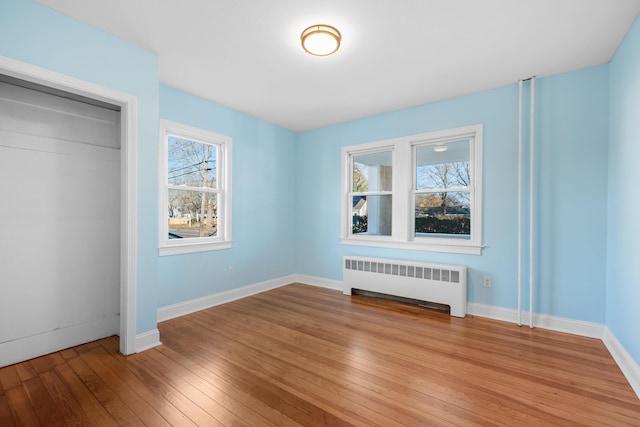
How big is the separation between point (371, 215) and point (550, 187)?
228 centimetres

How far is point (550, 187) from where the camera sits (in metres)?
3.10

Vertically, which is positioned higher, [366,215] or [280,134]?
[280,134]

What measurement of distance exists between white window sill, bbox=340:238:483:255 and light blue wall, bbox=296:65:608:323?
67 millimetres

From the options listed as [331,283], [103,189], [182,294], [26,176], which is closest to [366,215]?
[331,283]

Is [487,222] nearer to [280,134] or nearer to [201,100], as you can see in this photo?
[280,134]

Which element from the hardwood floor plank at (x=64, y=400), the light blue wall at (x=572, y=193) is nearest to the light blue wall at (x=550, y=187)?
the light blue wall at (x=572, y=193)

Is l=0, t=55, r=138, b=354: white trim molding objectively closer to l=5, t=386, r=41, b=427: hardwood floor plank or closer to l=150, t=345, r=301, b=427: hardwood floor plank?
l=150, t=345, r=301, b=427: hardwood floor plank

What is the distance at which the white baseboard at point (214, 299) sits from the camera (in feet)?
11.0

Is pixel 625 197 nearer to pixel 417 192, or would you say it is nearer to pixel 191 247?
pixel 417 192

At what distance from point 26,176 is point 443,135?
4410 millimetres

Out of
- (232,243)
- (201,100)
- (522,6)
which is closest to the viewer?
(522,6)

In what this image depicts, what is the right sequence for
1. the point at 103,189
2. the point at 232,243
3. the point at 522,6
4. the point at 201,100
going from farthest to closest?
the point at 232,243 < the point at 201,100 < the point at 103,189 < the point at 522,6

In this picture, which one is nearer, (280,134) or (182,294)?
(182,294)

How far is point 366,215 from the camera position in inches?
184
